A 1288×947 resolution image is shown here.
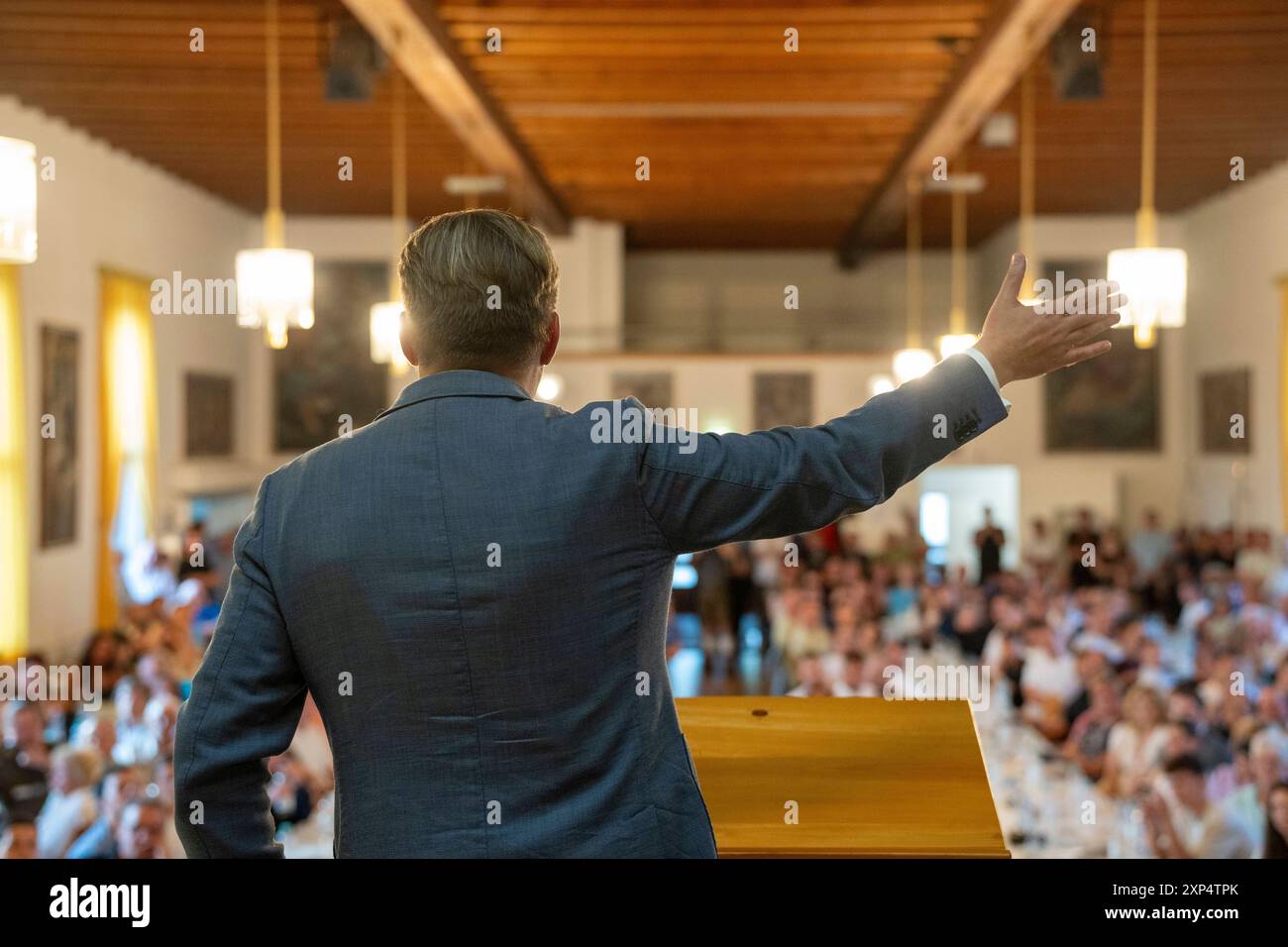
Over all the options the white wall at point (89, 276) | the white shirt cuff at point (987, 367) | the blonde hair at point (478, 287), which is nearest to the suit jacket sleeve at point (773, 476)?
the white shirt cuff at point (987, 367)

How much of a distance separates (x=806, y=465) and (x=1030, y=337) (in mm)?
385

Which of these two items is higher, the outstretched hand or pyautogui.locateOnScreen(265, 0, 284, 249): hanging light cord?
pyautogui.locateOnScreen(265, 0, 284, 249): hanging light cord

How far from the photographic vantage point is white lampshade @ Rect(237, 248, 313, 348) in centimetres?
745

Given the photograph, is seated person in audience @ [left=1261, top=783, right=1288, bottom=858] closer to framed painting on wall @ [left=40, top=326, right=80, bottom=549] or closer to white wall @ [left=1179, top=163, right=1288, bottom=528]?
framed painting on wall @ [left=40, top=326, right=80, bottom=549]

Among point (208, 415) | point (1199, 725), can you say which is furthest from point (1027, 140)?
point (208, 415)

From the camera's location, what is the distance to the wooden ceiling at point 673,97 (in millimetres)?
10453

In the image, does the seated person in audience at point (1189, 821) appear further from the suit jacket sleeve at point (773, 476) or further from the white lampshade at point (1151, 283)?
the suit jacket sleeve at point (773, 476)

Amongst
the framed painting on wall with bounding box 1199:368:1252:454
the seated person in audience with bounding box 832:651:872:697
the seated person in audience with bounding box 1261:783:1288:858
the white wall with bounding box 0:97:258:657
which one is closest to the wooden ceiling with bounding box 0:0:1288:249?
the white wall with bounding box 0:97:258:657

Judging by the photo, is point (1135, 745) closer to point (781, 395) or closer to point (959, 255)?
point (959, 255)

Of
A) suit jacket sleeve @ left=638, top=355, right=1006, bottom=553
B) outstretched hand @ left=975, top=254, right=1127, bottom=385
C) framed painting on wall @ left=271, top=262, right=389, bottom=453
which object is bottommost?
suit jacket sleeve @ left=638, top=355, right=1006, bottom=553

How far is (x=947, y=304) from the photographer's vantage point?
25.5 meters

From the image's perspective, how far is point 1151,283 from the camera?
305 inches

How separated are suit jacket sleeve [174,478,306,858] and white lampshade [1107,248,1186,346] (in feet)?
23.0

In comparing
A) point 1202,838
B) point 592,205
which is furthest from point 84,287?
point 1202,838
